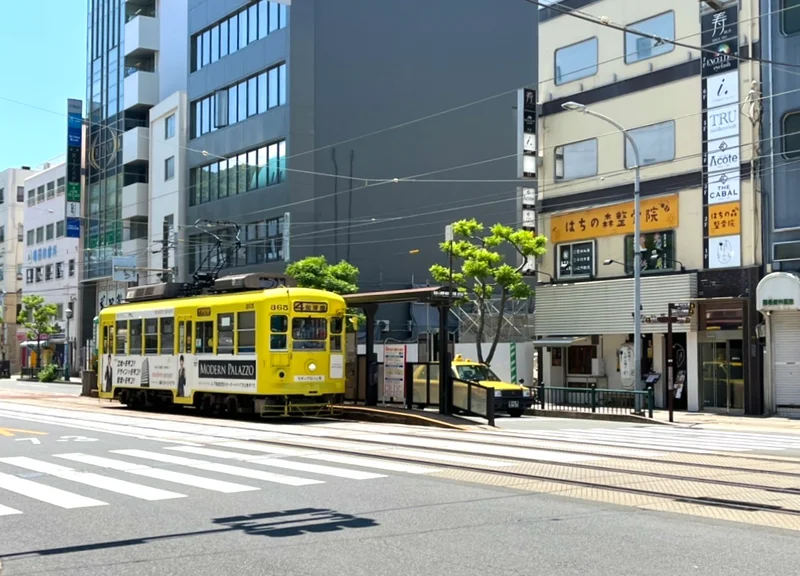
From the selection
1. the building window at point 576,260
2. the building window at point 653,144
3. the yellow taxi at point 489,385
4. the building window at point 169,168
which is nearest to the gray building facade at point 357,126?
the building window at point 169,168

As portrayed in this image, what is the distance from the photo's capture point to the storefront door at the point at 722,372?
3055 cm

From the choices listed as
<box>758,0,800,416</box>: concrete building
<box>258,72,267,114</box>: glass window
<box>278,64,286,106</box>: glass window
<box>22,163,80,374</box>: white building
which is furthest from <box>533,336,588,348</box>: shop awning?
<box>22,163,80,374</box>: white building

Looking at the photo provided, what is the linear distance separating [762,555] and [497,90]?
5166 centimetres

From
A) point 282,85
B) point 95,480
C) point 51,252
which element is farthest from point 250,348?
point 51,252

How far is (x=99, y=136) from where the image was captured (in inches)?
2788

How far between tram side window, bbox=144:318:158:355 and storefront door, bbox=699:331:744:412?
17692 millimetres

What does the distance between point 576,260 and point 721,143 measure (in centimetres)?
741

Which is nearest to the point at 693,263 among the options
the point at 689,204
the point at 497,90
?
the point at 689,204

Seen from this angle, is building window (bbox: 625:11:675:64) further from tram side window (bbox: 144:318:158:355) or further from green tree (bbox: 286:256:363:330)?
tram side window (bbox: 144:318:158:355)

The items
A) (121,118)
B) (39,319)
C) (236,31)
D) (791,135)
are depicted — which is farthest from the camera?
(39,319)

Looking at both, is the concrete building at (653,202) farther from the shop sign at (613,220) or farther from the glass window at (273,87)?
the glass window at (273,87)

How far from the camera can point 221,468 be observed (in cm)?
1403

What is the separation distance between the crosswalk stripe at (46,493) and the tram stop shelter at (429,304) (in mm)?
11696

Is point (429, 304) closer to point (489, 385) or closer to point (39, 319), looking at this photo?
point (489, 385)
